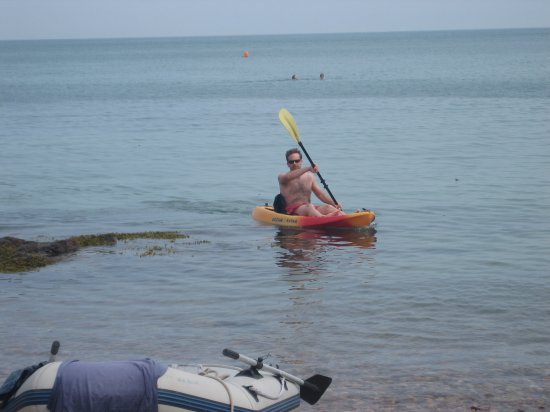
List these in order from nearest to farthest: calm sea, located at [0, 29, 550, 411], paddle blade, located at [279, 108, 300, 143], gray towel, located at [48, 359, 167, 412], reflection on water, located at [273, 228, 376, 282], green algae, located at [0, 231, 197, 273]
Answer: gray towel, located at [48, 359, 167, 412]
calm sea, located at [0, 29, 550, 411]
green algae, located at [0, 231, 197, 273]
reflection on water, located at [273, 228, 376, 282]
paddle blade, located at [279, 108, 300, 143]

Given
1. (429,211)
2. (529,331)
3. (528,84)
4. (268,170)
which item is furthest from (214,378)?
(528,84)

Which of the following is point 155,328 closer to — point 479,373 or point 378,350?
point 378,350

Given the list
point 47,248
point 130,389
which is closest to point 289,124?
point 47,248

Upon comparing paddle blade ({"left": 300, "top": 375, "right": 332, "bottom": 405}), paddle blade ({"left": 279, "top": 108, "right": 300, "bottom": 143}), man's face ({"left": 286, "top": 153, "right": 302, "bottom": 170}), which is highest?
paddle blade ({"left": 279, "top": 108, "right": 300, "bottom": 143})

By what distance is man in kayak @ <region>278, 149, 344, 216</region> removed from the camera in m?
16.5

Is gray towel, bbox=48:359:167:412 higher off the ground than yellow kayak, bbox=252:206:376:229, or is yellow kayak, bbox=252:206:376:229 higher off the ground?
yellow kayak, bbox=252:206:376:229

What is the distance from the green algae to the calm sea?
0.27 meters

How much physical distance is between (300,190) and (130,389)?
1090 cm

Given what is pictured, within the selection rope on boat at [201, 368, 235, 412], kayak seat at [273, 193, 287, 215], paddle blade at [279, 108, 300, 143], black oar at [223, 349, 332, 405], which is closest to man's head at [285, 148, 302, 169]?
kayak seat at [273, 193, 287, 215]

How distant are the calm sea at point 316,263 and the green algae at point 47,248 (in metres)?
0.27

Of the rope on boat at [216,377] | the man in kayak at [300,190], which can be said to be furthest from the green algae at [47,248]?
the rope on boat at [216,377]

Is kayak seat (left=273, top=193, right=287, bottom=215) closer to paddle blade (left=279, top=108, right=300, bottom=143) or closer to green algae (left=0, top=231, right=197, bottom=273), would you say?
paddle blade (left=279, top=108, right=300, bottom=143)

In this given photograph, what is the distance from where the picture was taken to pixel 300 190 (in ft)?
56.0

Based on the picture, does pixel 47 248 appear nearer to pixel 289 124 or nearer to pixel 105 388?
pixel 289 124
